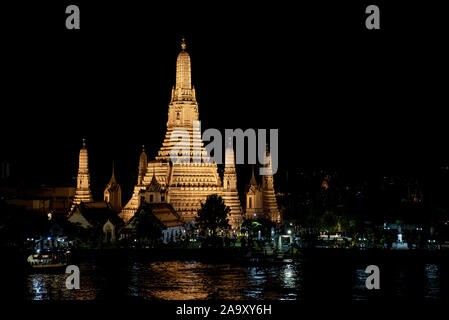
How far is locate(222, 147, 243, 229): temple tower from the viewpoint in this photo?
216ft

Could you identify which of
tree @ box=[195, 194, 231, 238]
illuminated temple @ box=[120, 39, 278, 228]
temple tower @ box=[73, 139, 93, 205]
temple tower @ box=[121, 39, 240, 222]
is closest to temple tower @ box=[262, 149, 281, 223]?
illuminated temple @ box=[120, 39, 278, 228]

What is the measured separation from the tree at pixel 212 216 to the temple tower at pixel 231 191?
13.5 feet

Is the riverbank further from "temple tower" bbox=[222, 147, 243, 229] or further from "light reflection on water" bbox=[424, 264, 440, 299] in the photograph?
"temple tower" bbox=[222, 147, 243, 229]

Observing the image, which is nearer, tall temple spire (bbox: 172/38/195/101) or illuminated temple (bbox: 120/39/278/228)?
illuminated temple (bbox: 120/39/278/228)

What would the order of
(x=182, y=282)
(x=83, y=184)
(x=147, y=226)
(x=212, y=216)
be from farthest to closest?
A: (x=83, y=184), (x=212, y=216), (x=147, y=226), (x=182, y=282)

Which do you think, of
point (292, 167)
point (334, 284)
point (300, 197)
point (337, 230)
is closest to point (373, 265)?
point (334, 284)

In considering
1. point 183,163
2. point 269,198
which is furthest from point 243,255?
point 269,198

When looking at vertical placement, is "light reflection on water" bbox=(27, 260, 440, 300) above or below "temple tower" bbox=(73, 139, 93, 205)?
below

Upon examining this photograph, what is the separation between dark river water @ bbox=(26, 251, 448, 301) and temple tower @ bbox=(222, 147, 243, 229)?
12.0 m

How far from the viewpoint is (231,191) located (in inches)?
2603

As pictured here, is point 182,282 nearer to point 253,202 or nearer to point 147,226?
point 147,226

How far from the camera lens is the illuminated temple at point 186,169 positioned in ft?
213

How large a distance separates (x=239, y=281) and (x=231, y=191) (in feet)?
65.1

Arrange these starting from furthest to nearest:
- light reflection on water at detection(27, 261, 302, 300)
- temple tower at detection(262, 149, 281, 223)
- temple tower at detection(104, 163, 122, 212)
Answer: temple tower at detection(104, 163, 122, 212), temple tower at detection(262, 149, 281, 223), light reflection on water at detection(27, 261, 302, 300)
